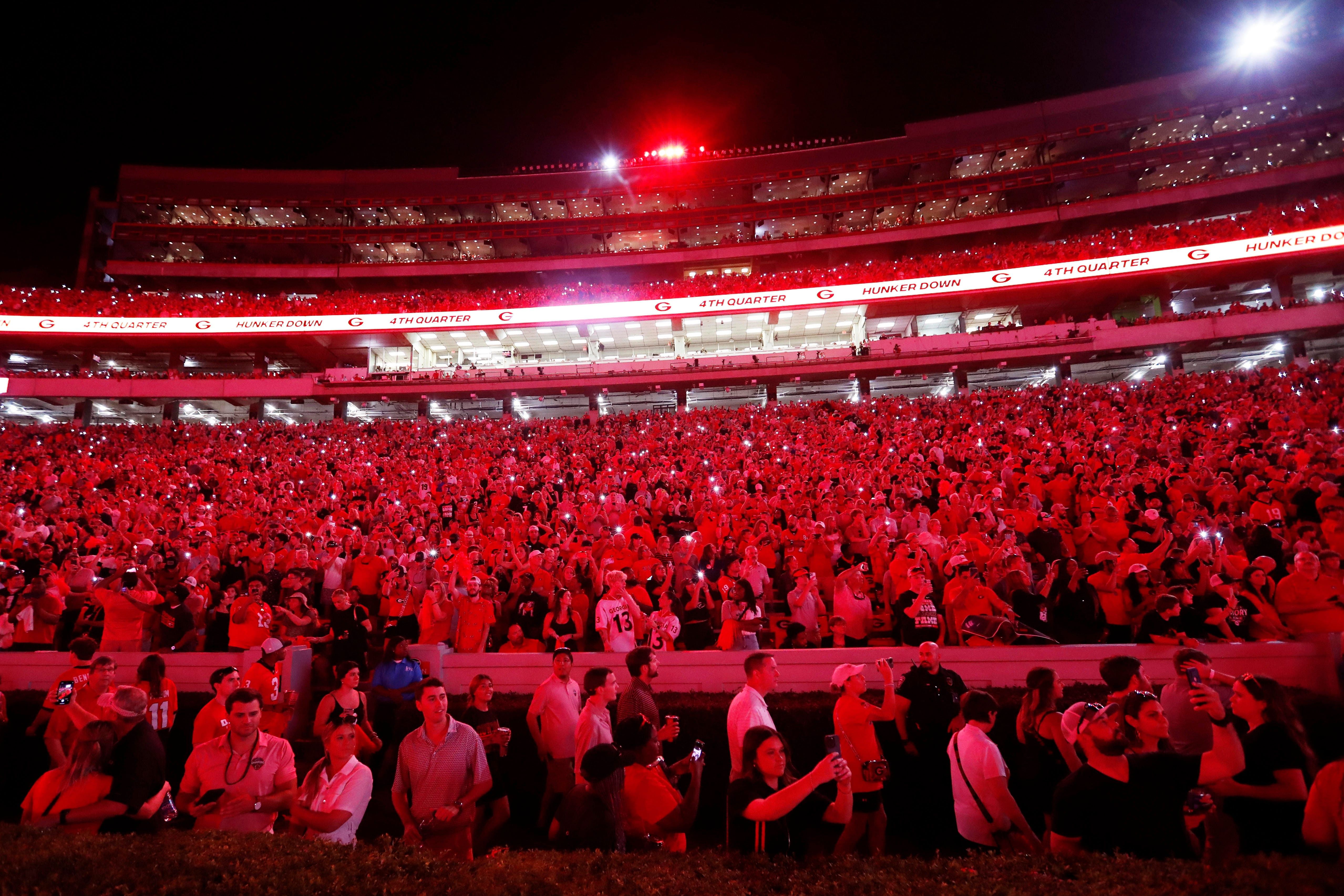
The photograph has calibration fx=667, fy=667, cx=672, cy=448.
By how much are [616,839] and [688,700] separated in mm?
2874

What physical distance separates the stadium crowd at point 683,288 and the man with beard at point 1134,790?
93.4 feet

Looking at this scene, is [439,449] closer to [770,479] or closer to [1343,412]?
[770,479]

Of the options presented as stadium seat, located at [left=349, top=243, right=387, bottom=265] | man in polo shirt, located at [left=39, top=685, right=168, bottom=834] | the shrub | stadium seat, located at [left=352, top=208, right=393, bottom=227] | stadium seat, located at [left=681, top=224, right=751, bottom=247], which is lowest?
the shrub

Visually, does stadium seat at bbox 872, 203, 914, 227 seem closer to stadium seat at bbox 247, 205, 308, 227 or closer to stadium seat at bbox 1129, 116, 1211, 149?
stadium seat at bbox 1129, 116, 1211, 149

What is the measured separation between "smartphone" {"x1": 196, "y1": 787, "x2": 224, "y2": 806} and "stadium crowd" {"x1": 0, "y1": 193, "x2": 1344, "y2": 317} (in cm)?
2872

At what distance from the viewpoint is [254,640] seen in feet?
25.5

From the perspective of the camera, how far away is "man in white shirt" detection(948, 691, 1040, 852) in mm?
3648

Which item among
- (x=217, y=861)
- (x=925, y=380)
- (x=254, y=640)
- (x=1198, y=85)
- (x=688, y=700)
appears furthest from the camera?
(x=1198, y=85)

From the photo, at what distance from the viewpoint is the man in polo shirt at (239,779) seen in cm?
388

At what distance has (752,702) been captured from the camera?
13.3ft

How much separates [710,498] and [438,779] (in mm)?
8776

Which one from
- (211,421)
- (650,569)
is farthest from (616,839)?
(211,421)

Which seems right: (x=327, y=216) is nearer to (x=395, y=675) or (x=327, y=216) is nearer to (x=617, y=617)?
(x=617, y=617)

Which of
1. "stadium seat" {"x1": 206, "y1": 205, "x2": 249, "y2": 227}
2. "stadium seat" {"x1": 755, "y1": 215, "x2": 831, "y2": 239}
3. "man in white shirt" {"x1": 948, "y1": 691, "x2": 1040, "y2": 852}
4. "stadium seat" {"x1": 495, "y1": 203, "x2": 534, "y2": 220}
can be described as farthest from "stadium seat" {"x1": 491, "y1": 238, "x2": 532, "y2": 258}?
"man in white shirt" {"x1": 948, "y1": 691, "x2": 1040, "y2": 852}
